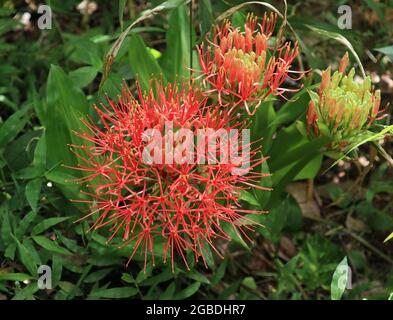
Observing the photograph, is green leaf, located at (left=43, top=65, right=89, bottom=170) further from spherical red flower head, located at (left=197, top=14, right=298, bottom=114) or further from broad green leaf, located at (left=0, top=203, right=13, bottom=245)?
spherical red flower head, located at (left=197, top=14, right=298, bottom=114)

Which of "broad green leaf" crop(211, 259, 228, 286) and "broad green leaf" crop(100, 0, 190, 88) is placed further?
"broad green leaf" crop(211, 259, 228, 286)

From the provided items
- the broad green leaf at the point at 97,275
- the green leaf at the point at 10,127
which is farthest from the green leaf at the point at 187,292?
the green leaf at the point at 10,127

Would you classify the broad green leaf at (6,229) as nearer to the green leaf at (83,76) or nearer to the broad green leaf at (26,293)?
the broad green leaf at (26,293)
